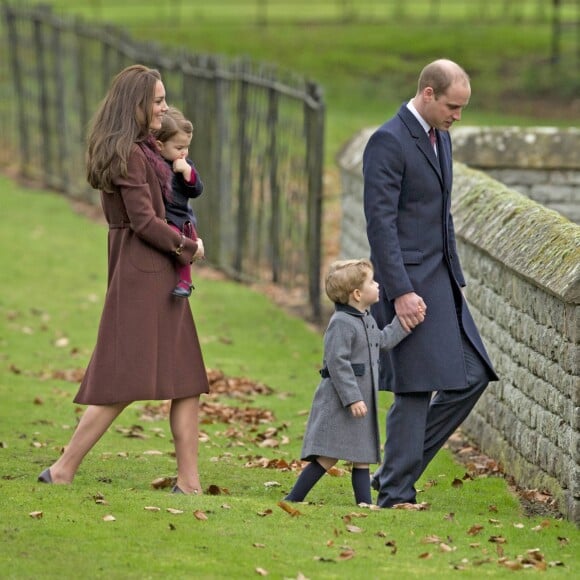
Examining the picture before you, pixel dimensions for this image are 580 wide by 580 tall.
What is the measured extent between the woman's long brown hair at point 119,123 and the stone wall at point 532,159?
228 inches

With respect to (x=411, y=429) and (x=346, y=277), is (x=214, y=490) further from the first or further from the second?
(x=346, y=277)

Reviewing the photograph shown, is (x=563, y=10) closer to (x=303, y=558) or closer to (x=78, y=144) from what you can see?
(x=78, y=144)

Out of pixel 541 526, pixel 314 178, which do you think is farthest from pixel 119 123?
pixel 314 178

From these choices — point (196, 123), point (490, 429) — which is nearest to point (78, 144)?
point (196, 123)

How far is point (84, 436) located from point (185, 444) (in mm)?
493

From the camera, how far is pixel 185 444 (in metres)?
7.10

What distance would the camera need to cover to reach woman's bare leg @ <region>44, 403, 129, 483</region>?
22.9ft

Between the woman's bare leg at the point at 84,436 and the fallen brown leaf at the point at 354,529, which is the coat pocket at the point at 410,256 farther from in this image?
the woman's bare leg at the point at 84,436

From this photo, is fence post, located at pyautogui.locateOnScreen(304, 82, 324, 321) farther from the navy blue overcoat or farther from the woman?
the woman

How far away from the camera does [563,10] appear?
46.1m

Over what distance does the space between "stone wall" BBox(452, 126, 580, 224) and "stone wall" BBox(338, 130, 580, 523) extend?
2.42m

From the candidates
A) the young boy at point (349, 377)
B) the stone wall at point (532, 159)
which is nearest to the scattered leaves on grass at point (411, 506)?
the young boy at point (349, 377)

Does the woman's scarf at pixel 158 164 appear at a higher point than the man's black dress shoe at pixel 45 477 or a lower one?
higher

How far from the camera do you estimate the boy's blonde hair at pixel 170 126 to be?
274 inches
